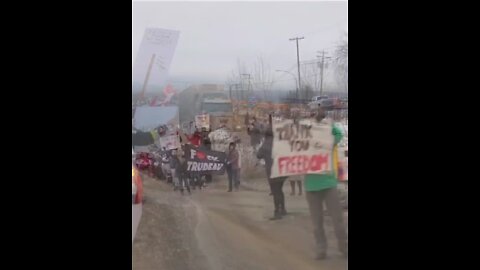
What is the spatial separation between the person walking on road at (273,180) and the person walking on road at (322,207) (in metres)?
0.10

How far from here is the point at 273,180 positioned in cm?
210

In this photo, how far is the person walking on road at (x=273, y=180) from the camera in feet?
6.79

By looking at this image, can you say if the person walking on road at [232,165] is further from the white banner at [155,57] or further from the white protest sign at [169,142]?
the white banner at [155,57]

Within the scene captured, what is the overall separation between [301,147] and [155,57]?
2.07ft

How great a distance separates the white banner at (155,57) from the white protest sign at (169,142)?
193 mm

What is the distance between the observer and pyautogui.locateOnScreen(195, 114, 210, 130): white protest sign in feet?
6.56

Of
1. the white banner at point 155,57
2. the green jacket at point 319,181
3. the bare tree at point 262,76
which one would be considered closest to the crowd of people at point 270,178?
the green jacket at point 319,181

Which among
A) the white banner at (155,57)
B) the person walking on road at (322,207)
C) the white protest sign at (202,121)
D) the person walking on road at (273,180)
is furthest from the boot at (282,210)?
the white banner at (155,57)

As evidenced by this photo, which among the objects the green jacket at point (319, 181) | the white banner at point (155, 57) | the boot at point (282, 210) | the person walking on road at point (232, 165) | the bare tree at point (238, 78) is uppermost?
the white banner at point (155, 57)

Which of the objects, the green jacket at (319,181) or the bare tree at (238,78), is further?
the green jacket at (319,181)

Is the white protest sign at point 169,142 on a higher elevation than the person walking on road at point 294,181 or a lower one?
higher
